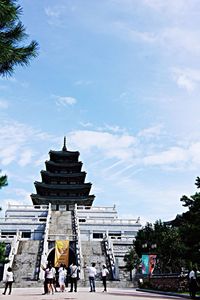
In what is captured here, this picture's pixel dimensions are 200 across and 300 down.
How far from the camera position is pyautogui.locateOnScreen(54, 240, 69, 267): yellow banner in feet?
100

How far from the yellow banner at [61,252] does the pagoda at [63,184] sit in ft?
75.1

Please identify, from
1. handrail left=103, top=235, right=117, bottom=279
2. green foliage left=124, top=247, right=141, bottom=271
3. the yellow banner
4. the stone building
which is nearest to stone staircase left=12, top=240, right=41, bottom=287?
the stone building

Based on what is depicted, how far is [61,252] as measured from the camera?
31.0m

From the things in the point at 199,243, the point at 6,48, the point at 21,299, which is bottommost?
the point at 21,299

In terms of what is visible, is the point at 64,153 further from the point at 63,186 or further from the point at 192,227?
the point at 192,227

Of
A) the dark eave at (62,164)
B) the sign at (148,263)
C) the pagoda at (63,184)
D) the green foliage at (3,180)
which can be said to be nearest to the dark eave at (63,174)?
the pagoda at (63,184)

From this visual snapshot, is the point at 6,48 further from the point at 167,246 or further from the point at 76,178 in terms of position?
the point at 76,178

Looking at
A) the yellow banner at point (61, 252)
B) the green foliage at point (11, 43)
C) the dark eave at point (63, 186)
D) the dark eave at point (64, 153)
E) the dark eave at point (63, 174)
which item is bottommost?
the yellow banner at point (61, 252)

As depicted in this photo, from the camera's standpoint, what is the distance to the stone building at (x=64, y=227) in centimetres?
2986

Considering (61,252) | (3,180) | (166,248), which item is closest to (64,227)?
(61,252)

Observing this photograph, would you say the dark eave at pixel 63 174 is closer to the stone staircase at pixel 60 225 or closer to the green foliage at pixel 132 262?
the stone staircase at pixel 60 225

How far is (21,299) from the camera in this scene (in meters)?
12.6

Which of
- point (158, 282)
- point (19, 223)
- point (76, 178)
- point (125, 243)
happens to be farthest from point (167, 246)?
point (76, 178)

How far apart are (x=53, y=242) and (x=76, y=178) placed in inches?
1055
